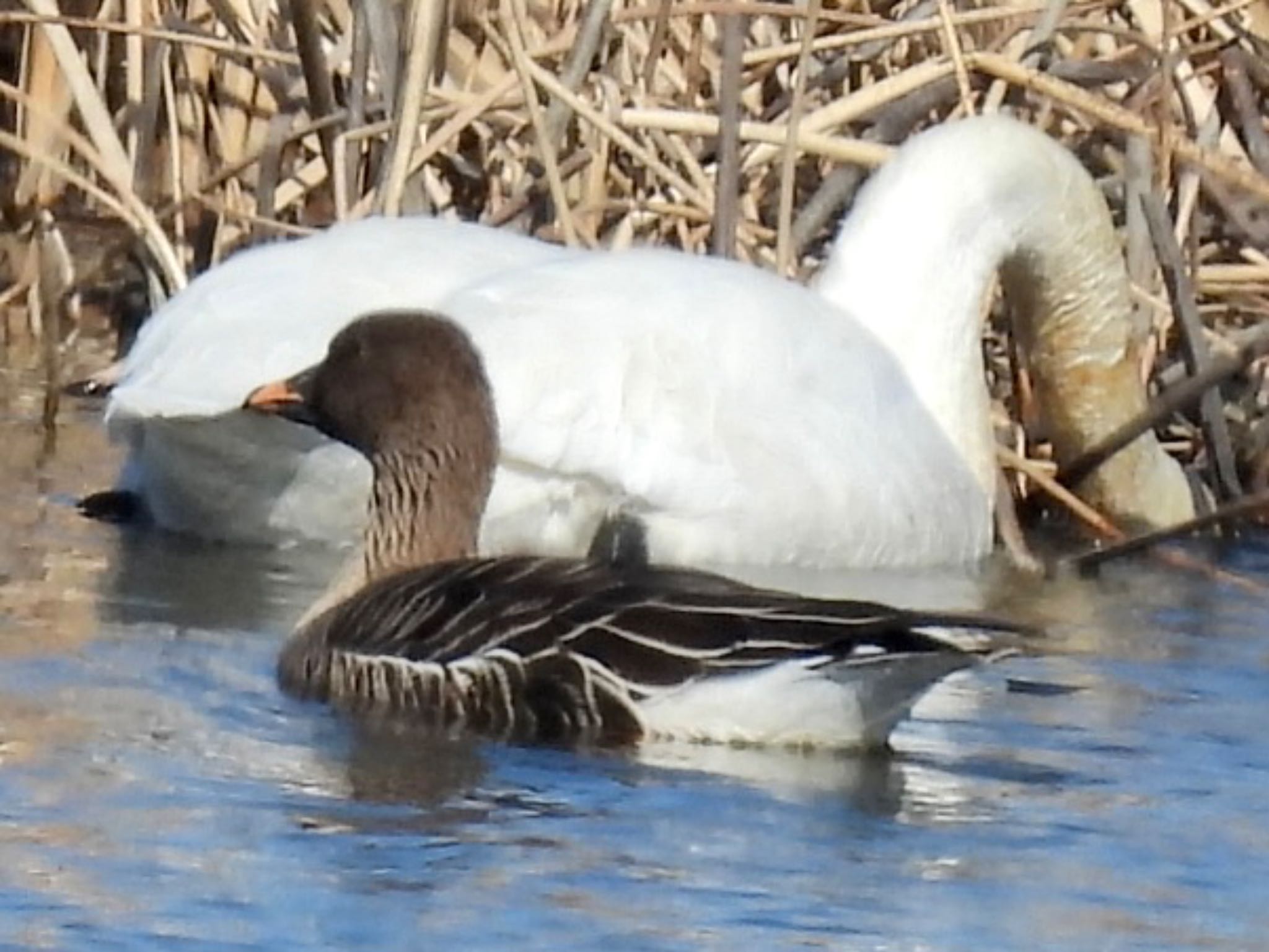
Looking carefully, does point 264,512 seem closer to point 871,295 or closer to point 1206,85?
point 871,295

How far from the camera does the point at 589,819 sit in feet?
16.0

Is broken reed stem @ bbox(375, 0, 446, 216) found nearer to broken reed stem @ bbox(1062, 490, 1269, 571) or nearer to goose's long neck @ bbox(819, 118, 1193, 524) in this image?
goose's long neck @ bbox(819, 118, 1193, 524)

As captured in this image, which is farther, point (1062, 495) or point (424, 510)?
point (1062, 495)

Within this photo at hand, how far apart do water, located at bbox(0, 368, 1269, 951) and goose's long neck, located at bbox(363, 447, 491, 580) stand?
0.81 ft

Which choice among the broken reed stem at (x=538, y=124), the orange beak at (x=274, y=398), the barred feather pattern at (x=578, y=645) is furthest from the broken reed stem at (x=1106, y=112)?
the barred feather pattern at (x=578, y=645)

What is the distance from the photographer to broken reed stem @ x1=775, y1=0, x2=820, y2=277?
7.43 metres

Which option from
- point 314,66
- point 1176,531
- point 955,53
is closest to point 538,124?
point 314,66

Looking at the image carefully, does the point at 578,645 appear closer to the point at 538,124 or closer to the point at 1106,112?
the point at 538,124

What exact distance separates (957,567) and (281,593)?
140 cm

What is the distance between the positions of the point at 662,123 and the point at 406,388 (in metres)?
1.79

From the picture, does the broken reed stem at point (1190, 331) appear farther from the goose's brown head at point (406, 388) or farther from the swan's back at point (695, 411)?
the goose's brown head at point (406, 388)

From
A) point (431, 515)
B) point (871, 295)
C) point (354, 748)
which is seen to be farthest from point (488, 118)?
point (354, 748)

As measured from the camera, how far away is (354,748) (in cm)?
530

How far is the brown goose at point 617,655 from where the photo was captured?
519 centimetres
